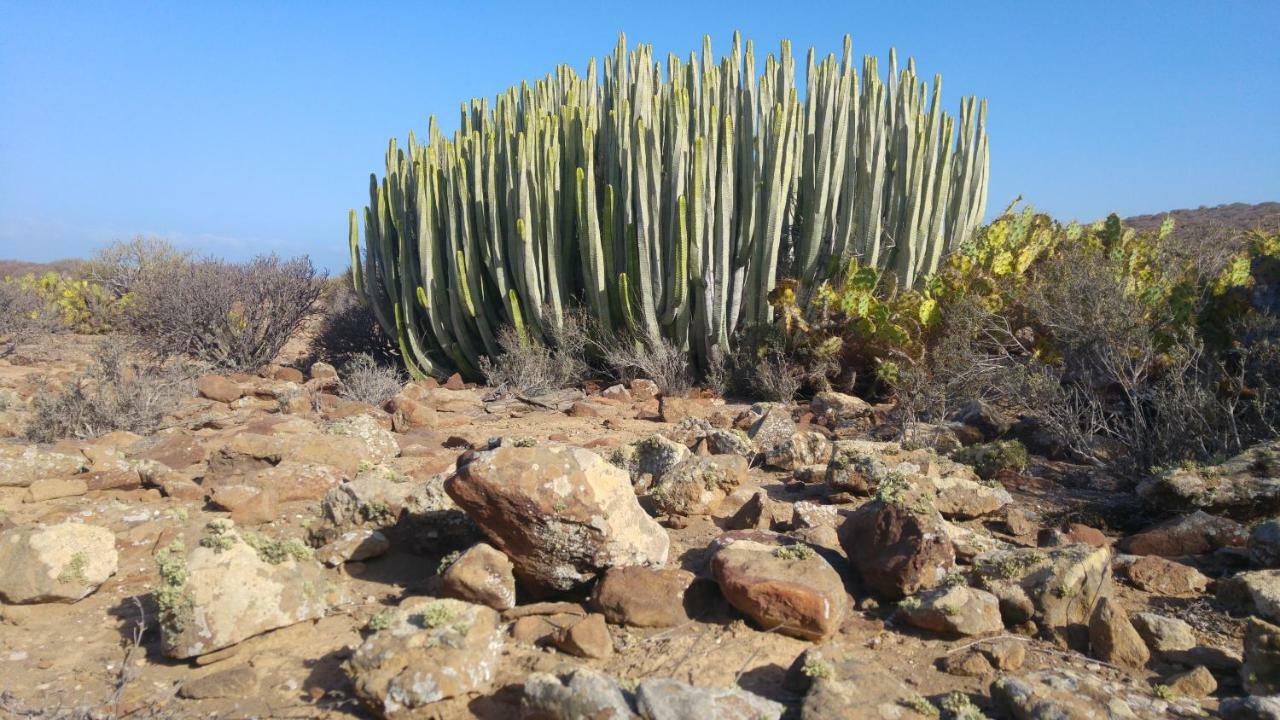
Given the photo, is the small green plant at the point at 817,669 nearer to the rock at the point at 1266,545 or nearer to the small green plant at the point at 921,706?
the small green plant at the point at 921,706

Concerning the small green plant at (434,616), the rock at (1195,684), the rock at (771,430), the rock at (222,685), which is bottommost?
the rock at (222,685)

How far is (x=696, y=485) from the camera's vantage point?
4316 millimetres

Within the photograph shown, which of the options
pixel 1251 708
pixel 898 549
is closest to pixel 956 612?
pixel 898 549

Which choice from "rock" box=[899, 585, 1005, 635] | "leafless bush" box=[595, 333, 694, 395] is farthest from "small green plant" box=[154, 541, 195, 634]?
"leafless bush" box=[595, 333, 694, 395]

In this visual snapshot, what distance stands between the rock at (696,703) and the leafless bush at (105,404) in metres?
5.48

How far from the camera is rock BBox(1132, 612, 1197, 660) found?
2.96 meters

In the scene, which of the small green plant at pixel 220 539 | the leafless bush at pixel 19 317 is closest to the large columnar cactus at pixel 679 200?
the small green plant at pixel 220 539

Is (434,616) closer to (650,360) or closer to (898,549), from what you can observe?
(898,549)

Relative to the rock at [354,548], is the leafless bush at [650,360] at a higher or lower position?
higher

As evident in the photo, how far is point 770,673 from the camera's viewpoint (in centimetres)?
293

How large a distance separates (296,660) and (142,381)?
4667mm

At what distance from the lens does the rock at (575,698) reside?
2.44 m

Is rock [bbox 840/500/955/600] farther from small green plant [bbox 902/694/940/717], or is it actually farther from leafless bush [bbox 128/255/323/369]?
leafless bush [bbox 128/255/323/369]

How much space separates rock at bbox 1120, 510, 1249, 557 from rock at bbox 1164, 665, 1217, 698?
1219mm
